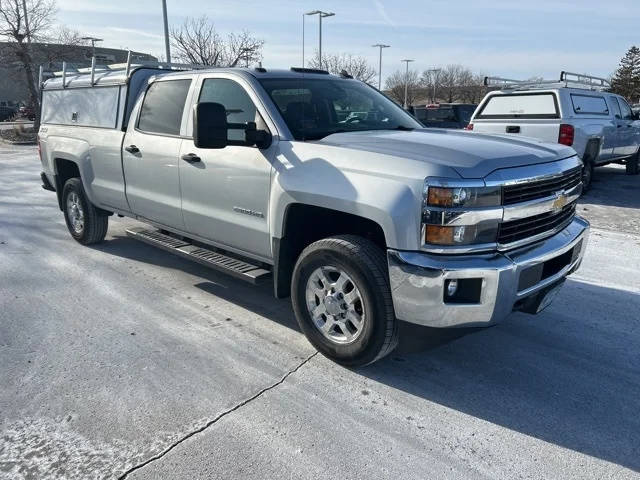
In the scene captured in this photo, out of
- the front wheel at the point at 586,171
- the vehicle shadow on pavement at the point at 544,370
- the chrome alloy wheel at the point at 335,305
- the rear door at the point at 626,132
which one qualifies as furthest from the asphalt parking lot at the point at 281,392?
the rear door at the point at 626,132

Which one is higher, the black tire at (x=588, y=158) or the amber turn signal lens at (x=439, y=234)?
the amber turn signal lens at (x=439, y=234)

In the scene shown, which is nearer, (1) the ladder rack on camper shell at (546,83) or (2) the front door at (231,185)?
(2) the front door at (231,185)

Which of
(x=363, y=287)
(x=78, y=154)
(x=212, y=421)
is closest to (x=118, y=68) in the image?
(x=78, y=154)

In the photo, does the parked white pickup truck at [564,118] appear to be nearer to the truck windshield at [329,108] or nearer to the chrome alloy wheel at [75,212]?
the truck windshield at [329,108]

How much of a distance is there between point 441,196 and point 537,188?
0.77 metres

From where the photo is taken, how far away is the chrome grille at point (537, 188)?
2.99 meters

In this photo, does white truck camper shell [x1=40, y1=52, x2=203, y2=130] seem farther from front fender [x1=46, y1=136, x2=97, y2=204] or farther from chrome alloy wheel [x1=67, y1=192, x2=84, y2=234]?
chrome alloy wheel [x1=67, y1=192, x2=84, y2=234]

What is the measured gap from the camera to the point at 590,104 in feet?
34.1

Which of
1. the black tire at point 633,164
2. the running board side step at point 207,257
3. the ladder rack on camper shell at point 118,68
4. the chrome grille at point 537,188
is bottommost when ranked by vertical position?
the black tire at point 633,164

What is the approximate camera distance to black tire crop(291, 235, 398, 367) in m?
3.08

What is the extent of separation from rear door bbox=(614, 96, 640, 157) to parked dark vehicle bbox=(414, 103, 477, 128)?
445cm

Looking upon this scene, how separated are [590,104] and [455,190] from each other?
9.19 m

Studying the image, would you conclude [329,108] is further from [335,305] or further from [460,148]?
[335,305]

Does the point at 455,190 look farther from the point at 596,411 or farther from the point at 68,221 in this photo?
the point at 68,221
